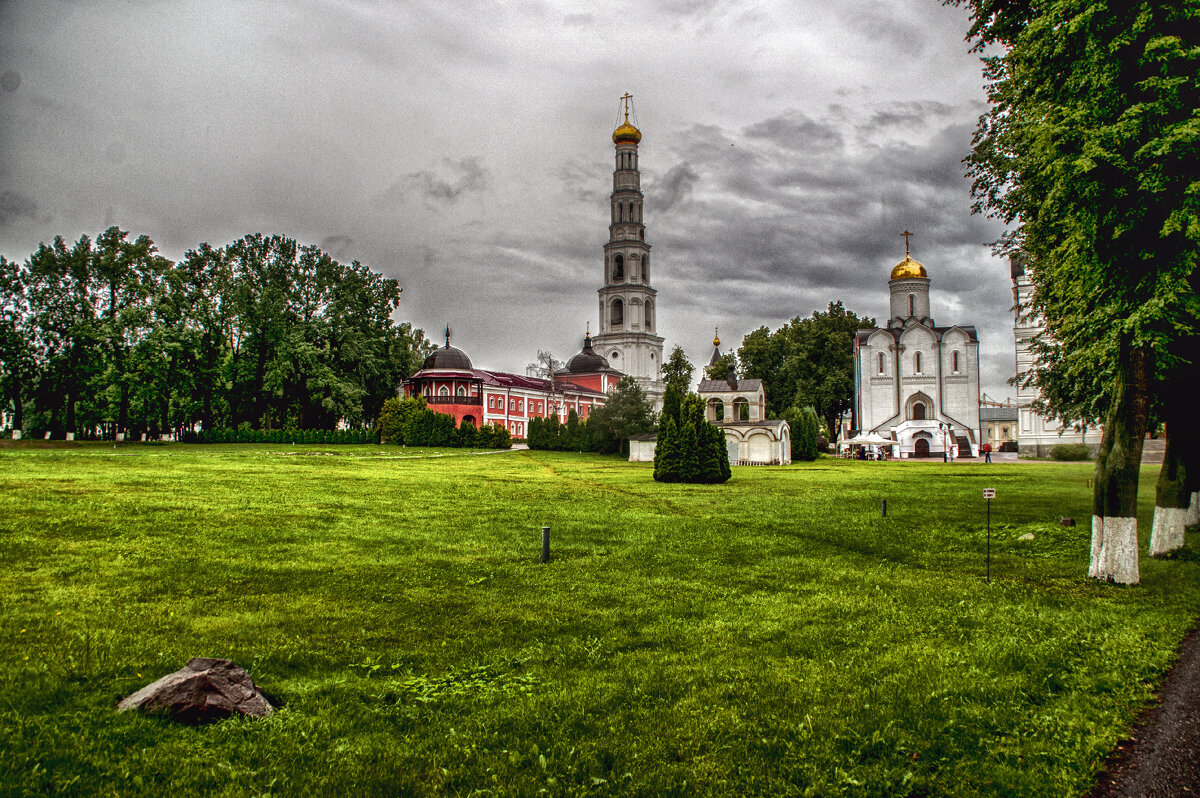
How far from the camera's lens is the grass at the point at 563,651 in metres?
4.87

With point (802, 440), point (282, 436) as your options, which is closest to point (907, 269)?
point (802, 440)

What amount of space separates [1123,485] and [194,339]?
155ft

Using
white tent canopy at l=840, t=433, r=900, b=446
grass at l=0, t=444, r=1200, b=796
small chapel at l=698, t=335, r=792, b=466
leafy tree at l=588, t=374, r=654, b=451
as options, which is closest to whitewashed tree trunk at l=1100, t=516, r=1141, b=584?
grass at l=0, t=444, r=1200, b=796

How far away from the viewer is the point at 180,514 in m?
14.0

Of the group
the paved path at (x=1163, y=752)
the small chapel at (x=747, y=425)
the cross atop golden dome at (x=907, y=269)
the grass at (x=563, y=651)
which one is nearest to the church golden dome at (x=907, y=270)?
the cross atop golden dome at (x=907, y=269)

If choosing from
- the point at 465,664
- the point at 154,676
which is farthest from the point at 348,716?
the point at 154,676

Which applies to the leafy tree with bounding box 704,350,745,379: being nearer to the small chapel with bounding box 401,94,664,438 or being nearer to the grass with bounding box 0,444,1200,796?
the small chapel with bounding box 401,94,664,438

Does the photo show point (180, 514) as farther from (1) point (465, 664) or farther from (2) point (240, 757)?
(2) point (240, 757)

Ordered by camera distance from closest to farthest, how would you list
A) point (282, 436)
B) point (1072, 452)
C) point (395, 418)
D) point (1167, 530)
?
1. point (1167, 530)
2. point (282, 436)
3. point (1072, 452)
4. point (395, 418)

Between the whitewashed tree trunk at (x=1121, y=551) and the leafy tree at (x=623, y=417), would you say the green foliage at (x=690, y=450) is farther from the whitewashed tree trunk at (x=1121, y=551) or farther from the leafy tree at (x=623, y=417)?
the leafy tree at (x=623, y=417)

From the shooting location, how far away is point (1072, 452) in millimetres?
50781

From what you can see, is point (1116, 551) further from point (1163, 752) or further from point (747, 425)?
point (747, 425)

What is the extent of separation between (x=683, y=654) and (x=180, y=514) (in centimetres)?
1128

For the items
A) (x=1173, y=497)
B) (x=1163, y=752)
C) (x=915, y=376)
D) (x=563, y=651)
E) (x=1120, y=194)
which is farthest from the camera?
(x=915, y=376)
